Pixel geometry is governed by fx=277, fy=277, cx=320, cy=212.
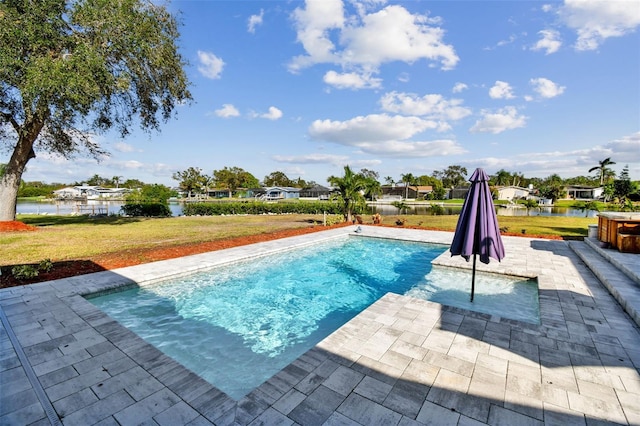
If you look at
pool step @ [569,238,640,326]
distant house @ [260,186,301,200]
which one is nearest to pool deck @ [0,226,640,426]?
pool step @ [569,238,640,326]

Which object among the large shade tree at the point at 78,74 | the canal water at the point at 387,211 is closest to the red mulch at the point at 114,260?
the large shade tree at the point at 78,74

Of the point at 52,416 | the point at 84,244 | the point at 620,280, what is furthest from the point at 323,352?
the point at 84,244

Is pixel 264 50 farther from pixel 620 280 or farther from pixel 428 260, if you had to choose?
pixel 620 280

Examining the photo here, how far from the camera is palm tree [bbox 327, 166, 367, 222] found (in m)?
18.4

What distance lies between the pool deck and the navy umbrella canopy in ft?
3.90

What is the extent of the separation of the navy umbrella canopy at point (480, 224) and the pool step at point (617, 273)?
221 centimetres

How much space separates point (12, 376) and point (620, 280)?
1037 centimetres

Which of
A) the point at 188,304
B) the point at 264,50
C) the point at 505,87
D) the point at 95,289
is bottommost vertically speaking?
the point at 188,304

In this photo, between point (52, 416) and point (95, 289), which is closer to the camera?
point (52, 416)

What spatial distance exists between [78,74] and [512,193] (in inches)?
3167

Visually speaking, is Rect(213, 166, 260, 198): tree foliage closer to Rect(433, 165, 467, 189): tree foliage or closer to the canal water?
the canal water

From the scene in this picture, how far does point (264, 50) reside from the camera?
57.7ft

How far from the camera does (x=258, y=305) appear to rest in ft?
21.2

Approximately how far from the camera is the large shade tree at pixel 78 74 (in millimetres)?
11656
